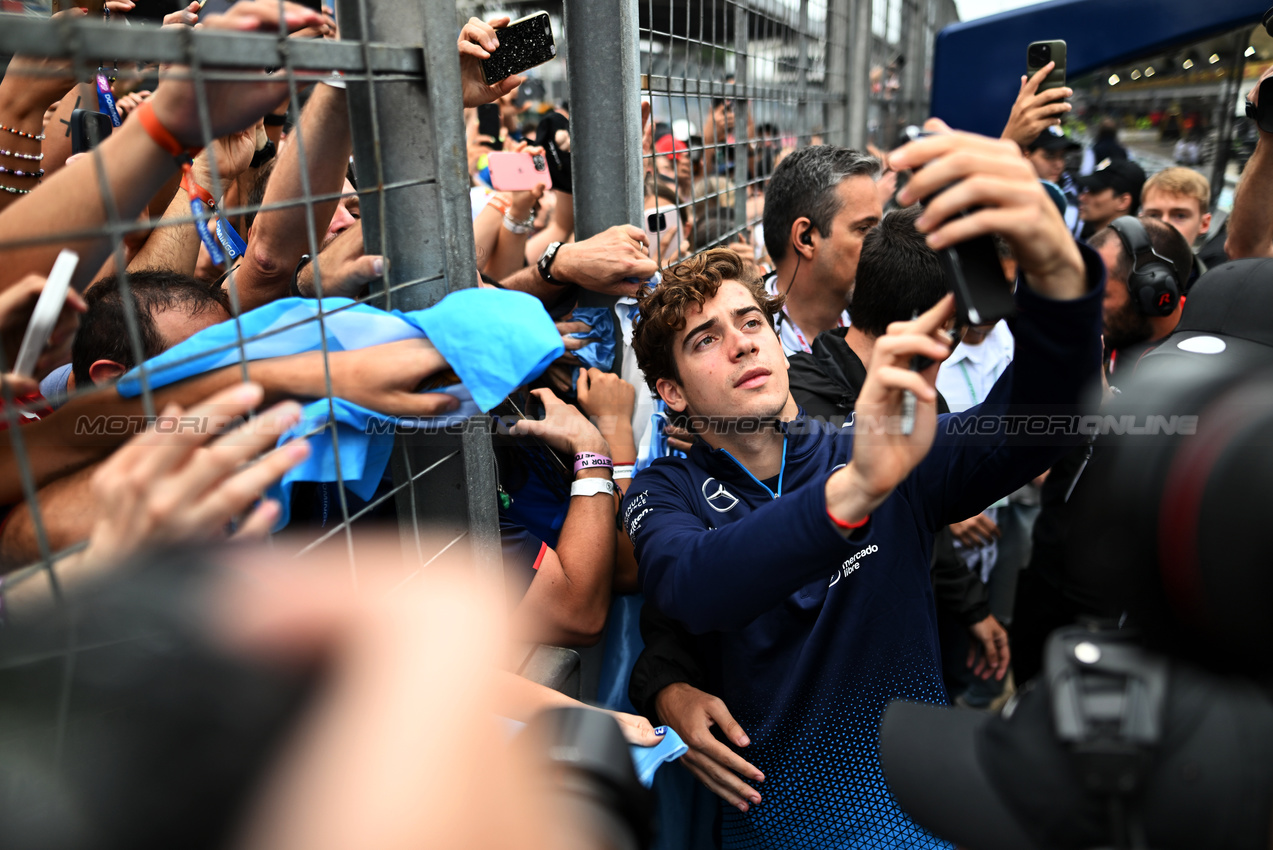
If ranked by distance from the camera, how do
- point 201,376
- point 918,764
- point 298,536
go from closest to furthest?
point 918,764, point 201,376, point 298,536

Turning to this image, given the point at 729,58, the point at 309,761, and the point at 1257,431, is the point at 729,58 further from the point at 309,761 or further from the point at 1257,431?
the point at 309,761

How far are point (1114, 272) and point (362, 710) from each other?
3.03 meters

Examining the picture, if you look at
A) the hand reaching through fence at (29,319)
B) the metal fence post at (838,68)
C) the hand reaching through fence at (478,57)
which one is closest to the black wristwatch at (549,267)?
the hand reaching through fence at (478,57)

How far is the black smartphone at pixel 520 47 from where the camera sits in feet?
5.25

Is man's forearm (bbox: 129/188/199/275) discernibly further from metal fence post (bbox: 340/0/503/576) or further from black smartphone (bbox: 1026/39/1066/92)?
black smartphone (bbox: 1026/39/1066/92)

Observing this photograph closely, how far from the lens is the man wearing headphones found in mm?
2689

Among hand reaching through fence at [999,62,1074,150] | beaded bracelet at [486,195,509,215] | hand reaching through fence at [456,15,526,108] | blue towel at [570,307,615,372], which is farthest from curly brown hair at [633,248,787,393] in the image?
hand reaching through fence at [999,62,1074,150]

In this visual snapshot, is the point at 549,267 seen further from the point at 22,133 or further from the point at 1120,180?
the point at 1120,180

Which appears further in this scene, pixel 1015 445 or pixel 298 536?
pixel 1015 445

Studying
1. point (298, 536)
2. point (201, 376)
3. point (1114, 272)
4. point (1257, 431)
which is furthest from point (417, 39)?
point (1114, 272)

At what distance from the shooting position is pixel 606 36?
1.96 metres

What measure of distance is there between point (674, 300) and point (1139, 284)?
1818 mm

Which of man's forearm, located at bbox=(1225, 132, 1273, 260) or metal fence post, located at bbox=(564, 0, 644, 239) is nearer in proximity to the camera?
metal fence post, located at bbox=(564, 0, 644, 239)

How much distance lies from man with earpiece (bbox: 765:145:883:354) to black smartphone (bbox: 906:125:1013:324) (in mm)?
1595
